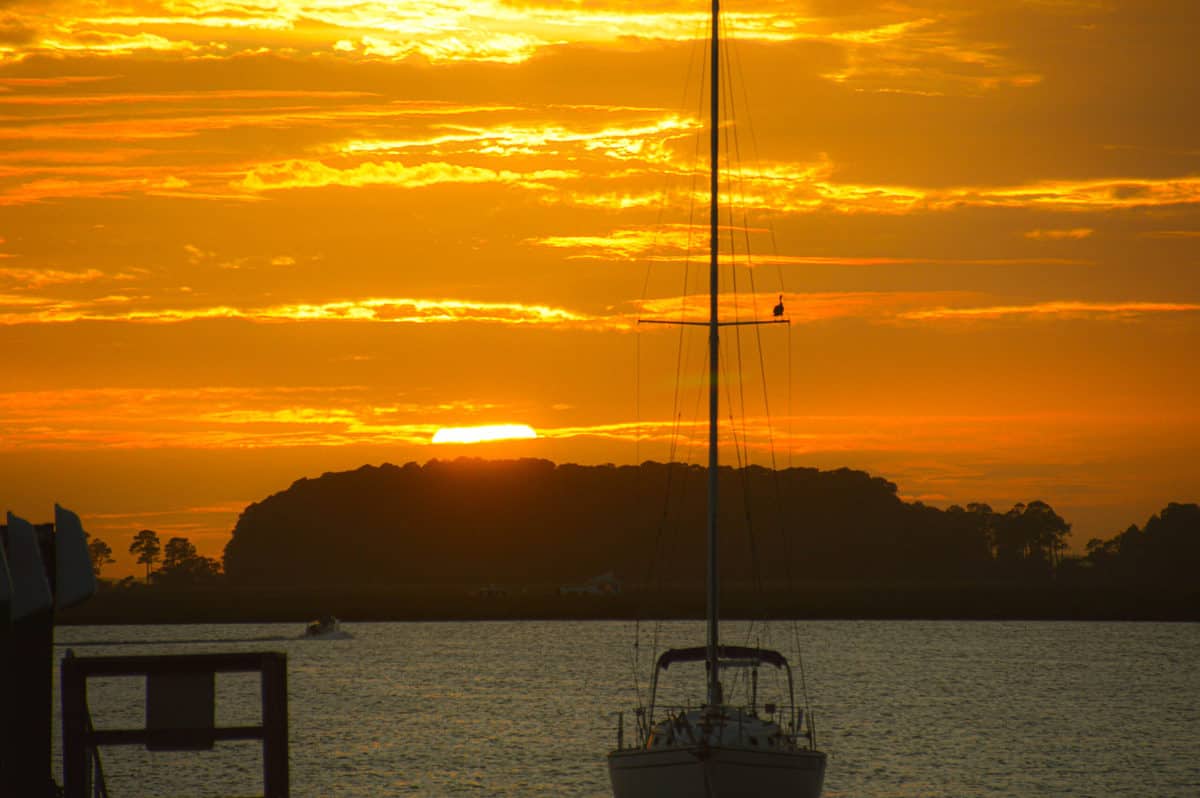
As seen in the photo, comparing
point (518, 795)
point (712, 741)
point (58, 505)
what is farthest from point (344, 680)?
point (58, 505)

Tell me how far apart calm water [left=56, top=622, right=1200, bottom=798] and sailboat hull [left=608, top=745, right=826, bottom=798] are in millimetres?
12538

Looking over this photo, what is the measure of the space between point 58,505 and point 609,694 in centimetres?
10477

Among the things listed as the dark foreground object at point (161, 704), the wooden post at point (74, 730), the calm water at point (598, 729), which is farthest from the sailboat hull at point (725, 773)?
the wooden post at point (74, 730)

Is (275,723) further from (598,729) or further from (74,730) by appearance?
(598,729)

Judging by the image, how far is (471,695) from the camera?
428 ft

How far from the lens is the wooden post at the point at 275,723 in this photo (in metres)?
34.0

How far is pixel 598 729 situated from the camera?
100 metres

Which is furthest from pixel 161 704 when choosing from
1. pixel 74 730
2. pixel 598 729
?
pixel 598 729

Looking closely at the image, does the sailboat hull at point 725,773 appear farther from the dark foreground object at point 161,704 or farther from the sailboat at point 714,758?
the dark foreground object at point 161,704

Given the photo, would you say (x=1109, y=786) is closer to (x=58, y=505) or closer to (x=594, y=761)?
(x=594, y=761)

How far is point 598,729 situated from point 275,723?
67400mm

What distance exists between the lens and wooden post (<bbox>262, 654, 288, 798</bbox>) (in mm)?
34000

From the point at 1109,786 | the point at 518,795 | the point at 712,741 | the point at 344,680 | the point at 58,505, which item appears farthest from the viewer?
the point at 344,680

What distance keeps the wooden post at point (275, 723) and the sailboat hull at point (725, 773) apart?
14668mm
